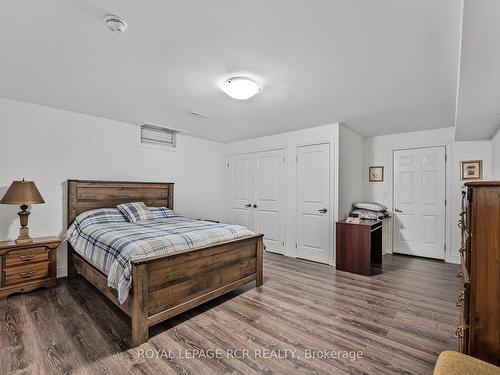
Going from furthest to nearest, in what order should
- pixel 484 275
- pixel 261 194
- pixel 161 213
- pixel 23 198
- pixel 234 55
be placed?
1. pixel 261 194
2. pixel 161 213
3. pixel 23 198
4. pixel 234 55
5. pixel 484 275

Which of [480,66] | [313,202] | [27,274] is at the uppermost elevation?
[480,66]

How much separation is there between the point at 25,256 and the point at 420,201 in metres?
5.84

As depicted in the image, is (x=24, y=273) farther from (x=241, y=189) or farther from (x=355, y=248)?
(x=355, y=248)

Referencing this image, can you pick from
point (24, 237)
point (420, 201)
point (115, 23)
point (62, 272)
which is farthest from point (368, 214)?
point (24, 237)

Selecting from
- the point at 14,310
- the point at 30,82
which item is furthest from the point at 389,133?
the point at 14,310

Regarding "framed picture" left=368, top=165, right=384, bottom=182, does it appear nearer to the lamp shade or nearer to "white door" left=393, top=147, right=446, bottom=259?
"white door" left=393, top=147, right=446, bottom=259

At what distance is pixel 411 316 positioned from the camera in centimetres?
237

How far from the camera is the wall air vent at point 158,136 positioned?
4285mm

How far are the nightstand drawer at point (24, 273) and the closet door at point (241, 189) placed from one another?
3.33m

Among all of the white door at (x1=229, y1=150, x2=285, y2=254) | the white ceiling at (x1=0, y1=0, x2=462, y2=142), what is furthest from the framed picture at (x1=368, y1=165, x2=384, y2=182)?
the white door at (x1=229, y1=150, x2=285, y2=254)

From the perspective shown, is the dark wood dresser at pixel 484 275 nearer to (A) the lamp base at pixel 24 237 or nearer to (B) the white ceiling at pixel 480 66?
(B) the white ceiling at pixel 480 66

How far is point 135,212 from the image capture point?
3.58m

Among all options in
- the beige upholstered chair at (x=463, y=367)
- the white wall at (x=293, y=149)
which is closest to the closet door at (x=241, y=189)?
the white wall at (x=293, y=149)

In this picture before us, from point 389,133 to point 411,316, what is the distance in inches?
131
